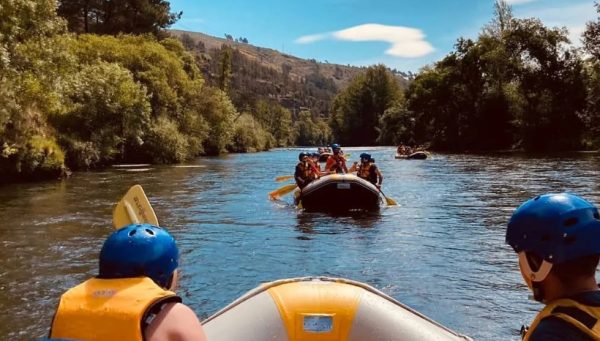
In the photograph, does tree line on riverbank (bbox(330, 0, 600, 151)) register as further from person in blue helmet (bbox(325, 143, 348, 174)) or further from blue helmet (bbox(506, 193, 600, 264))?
blue helmet (bbox(506, 193, 600, 264))

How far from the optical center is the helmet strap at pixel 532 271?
1874mm

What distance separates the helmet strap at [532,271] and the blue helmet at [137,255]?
136cm

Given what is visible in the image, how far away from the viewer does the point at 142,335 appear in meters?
2.17

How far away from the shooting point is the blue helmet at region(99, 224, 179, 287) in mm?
2352

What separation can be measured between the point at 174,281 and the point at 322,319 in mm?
1328

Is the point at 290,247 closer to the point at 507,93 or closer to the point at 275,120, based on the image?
the point at 507,93

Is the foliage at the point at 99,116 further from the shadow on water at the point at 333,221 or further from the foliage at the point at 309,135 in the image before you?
the foliage at the point at 309,135

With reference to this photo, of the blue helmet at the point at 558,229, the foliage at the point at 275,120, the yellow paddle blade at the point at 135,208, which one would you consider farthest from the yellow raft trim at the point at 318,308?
the foliage at the point at 275,120

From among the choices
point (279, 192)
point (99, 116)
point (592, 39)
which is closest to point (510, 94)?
point (592, 39)

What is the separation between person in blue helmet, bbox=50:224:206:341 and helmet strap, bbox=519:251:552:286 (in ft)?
3.99

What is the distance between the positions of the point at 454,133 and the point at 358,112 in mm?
43086

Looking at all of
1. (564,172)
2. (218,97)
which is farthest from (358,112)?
(564,172)

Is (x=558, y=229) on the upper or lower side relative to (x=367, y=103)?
lower

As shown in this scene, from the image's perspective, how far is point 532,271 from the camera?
1.91 meters
